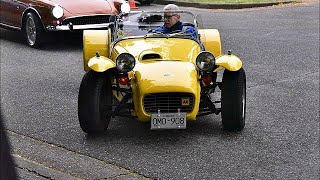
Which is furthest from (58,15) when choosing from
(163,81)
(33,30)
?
(163,81)

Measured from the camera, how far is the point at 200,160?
4738mm

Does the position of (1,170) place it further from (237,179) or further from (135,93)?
(135,93)

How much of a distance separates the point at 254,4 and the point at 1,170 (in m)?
16.3

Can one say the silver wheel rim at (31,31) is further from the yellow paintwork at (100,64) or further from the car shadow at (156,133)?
the yellow paintwork at (100,64)

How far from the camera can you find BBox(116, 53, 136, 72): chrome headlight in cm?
532

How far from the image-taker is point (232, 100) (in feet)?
17.8

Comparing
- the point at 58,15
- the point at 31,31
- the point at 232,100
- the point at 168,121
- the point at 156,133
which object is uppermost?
the point at 232,100

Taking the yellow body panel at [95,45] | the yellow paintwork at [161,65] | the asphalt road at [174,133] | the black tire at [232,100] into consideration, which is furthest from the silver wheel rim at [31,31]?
the black tire at [232,100]

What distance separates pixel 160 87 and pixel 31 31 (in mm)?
6213

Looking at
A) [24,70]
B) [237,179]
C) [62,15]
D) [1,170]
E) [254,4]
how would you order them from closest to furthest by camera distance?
[1,170]
[237,179]
[24,70]
[62,15]
[254,4]

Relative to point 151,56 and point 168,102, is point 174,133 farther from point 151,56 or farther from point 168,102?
point 151,56

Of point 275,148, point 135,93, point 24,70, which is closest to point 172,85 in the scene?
point 135,93

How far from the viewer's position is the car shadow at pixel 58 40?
10578 millimetres

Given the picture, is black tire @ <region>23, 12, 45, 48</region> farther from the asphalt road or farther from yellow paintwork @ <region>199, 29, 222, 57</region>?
yellow paintwork @ <region>199, 29, 222, 57</region>
